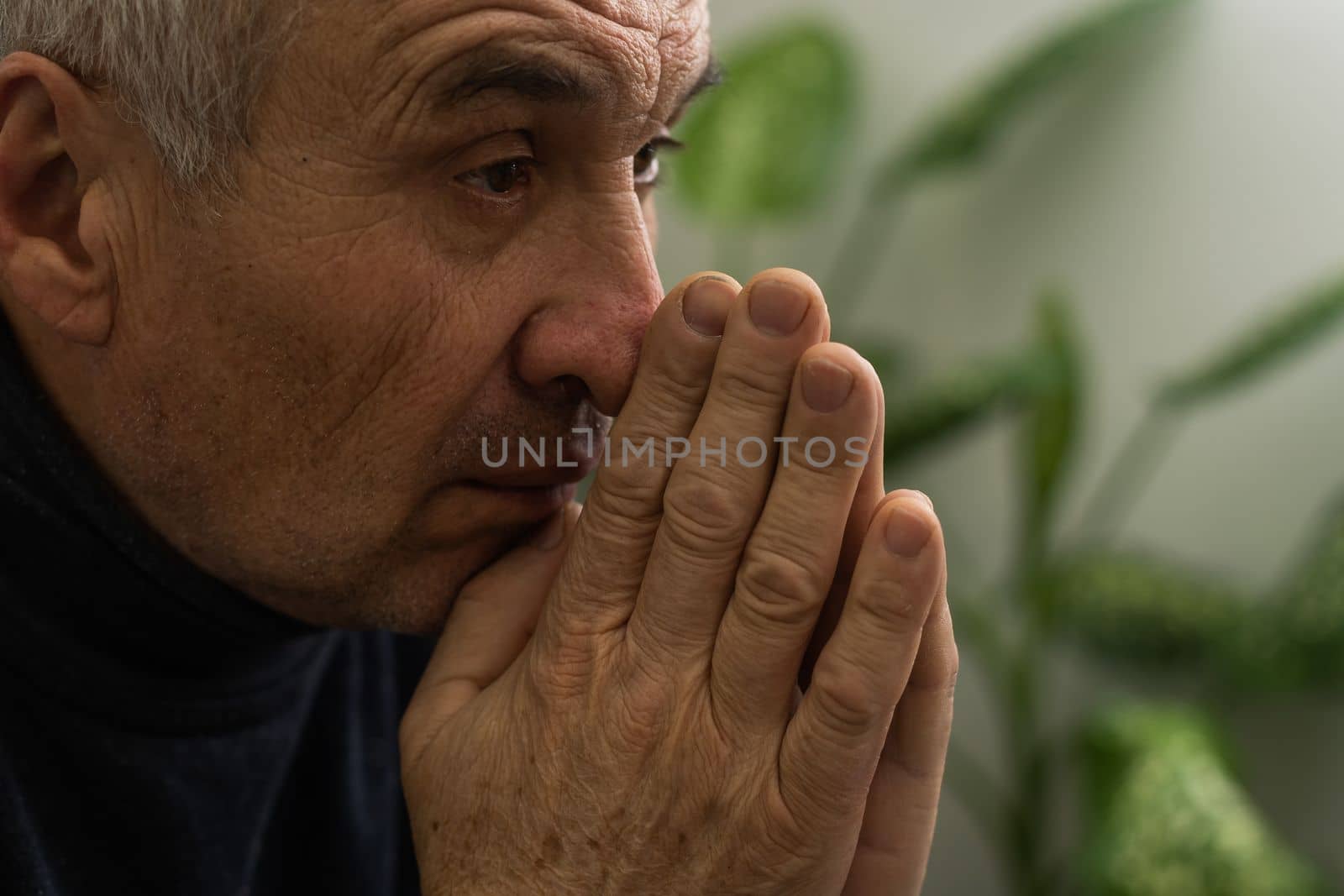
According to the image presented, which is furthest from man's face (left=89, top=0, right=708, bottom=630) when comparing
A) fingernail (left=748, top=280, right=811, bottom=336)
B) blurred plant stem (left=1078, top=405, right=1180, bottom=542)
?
blurred plant stem (left=1078, top=405, right=1180, bottom=542)

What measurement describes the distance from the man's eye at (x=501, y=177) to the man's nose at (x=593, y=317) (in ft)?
0.17

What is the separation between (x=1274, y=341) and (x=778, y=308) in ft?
4.44

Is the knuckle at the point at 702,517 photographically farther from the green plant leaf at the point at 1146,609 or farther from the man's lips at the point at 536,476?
the green plant leaf at the point at 1146,609

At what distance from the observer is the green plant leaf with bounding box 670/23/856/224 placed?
229cm

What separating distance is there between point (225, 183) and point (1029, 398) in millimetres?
1442

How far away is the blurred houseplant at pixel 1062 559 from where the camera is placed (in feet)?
5.43

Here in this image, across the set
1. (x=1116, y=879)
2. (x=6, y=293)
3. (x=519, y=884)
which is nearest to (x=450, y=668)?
(x=519, y=884)

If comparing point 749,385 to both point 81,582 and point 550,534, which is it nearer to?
point 550,534

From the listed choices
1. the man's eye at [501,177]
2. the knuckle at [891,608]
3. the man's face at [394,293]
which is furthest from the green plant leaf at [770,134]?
the knuckle at [891,608]

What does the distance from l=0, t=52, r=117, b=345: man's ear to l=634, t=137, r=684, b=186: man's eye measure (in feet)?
1.34

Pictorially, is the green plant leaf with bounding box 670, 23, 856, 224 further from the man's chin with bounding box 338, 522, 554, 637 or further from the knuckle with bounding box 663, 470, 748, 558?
the knuckle with bounding box 663, 470, 748, 558

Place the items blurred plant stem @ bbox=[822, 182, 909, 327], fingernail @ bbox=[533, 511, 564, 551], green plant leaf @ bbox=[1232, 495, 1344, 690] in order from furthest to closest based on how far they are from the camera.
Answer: blurred plant stem @ bbox=[822, 182, 909, 327] → green plant leaf @ bbox=[1232, 495, 1344, 690] → fingernail @ bbox=[533, 511, 564, 551]

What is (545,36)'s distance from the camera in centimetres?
82

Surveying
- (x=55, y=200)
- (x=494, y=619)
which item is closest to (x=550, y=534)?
(x=494, y=619)
